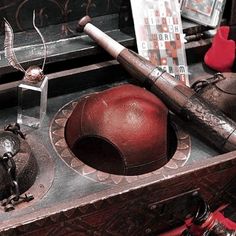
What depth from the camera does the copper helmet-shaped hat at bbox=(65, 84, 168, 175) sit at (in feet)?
5.68

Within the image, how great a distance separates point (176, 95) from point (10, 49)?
24.9 inches

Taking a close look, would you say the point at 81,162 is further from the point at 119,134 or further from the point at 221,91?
the point at 221,91

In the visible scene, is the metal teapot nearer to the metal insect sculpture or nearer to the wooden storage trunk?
the wooden storage trunk

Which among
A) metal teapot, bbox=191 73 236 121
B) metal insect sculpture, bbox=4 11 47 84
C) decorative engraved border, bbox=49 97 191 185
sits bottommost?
decorative engraved border, bbox=49 97 191 185

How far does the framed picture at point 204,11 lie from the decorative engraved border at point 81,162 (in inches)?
21.2

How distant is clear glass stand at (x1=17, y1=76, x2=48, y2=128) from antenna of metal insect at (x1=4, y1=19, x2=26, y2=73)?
8 cm

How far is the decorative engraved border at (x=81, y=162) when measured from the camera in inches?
68.2

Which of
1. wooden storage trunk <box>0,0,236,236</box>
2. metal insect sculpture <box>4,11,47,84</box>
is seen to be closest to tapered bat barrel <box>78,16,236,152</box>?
wooden storage trunk <box>0,0,236,236</box>

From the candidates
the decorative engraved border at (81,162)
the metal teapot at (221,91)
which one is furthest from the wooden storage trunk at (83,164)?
the metal teapot at (221,91)

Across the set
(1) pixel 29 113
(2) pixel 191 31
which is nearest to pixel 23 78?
(1) pixel 29 113

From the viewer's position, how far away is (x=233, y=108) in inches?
77.5

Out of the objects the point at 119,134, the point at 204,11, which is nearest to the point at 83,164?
the point at 119,134

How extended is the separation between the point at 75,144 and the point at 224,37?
2.74 feet

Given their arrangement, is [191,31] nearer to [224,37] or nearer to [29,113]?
[224,37]
